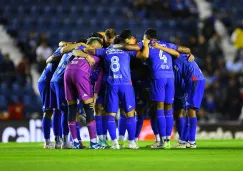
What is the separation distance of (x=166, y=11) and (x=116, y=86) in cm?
1441

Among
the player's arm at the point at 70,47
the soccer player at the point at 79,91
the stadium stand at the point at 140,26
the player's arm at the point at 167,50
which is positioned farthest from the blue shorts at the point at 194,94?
the stadium stand at the point at 140,26

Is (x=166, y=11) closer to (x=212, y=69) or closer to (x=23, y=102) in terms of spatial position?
(x=212, y=69)

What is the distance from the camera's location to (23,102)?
76.8ft

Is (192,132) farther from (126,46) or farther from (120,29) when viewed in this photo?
(120,29)

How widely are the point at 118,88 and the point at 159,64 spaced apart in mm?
985

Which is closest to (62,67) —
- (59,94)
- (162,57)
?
(59,94)

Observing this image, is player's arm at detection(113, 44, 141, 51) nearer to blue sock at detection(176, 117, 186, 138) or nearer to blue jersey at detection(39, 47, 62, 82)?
blue jersey at detection(39, 47, 62, 82)

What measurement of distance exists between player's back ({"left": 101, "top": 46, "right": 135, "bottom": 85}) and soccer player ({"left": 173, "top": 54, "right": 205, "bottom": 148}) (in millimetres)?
1455

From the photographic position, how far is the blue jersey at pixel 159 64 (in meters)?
14.4

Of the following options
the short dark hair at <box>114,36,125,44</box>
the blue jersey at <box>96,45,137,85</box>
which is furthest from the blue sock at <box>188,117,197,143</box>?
the short dark hair at <box>114,36,125,44</box>

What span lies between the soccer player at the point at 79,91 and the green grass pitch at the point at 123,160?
81cm

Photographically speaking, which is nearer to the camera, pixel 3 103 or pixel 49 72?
pixel 49 72

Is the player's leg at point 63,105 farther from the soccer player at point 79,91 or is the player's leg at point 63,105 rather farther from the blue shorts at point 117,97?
the blue shorts at point 117,97

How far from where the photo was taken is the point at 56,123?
1509 centimetres
